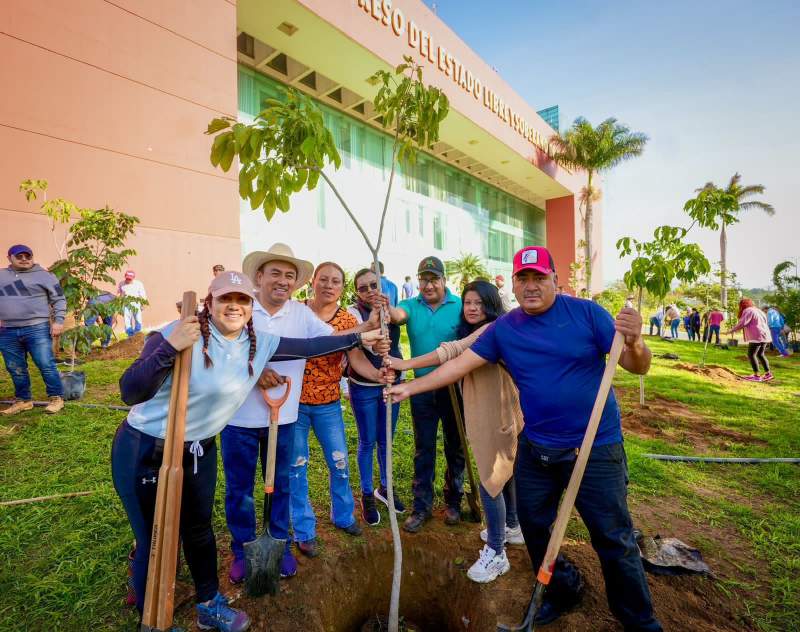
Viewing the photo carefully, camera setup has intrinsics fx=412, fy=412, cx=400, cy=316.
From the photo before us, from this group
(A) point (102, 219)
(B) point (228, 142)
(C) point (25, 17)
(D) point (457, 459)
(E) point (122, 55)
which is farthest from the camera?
(E) point (122, 55)

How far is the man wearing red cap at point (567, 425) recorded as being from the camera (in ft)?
7.18

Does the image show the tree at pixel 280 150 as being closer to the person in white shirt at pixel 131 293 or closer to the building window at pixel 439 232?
the person in white shirt at pixel 131 293

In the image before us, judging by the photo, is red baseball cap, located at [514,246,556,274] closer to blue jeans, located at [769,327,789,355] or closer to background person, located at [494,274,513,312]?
background person, located at [494,274,513,312]

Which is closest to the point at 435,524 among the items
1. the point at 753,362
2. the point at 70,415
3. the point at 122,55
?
the point at 70,415

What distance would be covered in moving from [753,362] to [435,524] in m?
10.8

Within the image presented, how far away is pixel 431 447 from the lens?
11.2 feet

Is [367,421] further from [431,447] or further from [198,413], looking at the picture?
[198,413]

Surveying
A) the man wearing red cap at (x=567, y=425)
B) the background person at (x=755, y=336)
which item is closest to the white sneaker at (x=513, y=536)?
the man wearing red cap at (x=567, y=425)

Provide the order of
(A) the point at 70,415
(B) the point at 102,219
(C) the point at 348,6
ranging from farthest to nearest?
(C) the point at 348,6
(B) the point at 102,219
(A) the point at 70,415

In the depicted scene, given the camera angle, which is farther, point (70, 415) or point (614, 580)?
point (70, 415)

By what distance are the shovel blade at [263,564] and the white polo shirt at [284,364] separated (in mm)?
714

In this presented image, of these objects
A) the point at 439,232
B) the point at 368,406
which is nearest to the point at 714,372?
the point at 368,406

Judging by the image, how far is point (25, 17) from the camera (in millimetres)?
8859

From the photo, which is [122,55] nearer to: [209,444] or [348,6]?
[348,6]
